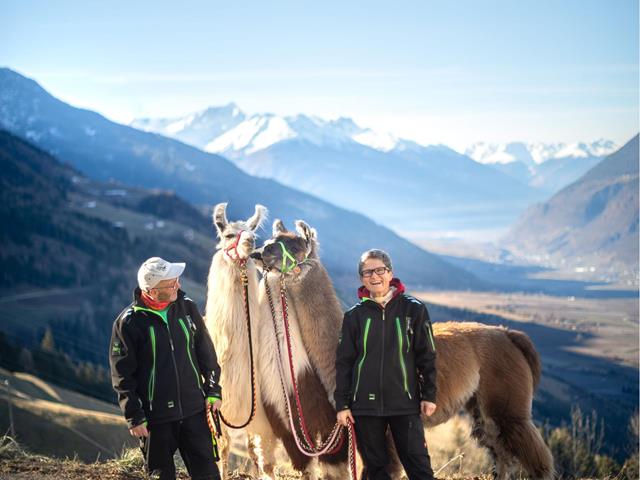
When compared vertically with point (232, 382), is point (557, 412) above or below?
below

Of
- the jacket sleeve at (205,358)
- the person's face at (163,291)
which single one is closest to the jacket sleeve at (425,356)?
the jacket sleeve at (205,358)

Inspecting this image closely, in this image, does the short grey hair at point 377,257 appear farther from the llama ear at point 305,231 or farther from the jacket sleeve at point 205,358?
the jacket sleeve at point 205,358

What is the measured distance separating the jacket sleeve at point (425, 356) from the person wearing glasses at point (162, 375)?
170 cm

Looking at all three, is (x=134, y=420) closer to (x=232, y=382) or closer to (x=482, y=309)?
(x=232, y=382)

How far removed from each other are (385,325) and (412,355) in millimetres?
340

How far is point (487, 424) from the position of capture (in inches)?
251

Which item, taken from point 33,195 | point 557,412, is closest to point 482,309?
point 557,412

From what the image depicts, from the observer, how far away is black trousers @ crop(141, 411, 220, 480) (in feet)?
15.6

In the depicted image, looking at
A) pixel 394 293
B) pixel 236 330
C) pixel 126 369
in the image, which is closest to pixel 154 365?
pixel 126 369

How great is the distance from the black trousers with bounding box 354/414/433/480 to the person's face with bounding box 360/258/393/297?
3.51 ft

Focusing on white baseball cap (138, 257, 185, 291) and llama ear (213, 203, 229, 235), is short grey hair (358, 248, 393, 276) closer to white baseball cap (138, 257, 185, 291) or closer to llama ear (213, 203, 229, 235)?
white baseball cap (138, 257, 185, 291)

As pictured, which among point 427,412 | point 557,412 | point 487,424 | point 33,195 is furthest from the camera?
point 33,195

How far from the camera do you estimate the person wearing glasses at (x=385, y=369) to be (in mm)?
4965

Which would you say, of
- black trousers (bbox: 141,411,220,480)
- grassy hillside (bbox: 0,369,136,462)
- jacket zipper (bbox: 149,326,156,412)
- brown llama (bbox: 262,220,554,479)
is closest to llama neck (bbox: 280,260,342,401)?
brown llama (bbox: 262,220,554,479)
